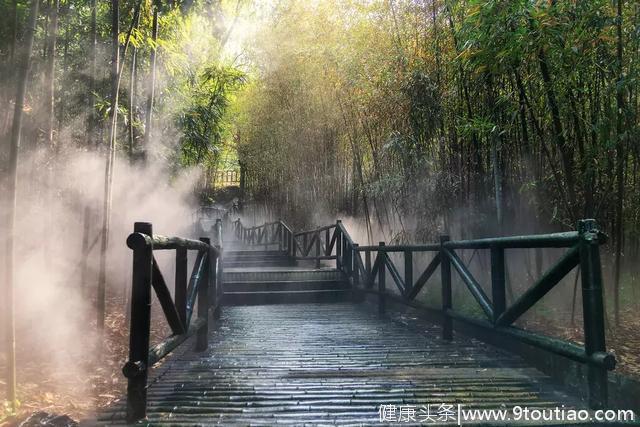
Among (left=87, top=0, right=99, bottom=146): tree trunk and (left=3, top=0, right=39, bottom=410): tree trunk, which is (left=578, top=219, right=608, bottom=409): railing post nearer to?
(left=3, top=0, right=39, bottom=410): tree trunk

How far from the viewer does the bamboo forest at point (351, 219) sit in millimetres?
2127

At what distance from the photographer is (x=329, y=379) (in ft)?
7.86

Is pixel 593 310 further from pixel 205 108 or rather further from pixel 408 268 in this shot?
pixel 205 108

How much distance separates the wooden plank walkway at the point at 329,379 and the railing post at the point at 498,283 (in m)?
0.33

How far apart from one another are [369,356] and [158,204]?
7.03m

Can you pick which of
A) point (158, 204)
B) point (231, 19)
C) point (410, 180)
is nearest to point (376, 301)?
point (410, 180)

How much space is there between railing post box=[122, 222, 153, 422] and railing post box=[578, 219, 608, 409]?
184cm

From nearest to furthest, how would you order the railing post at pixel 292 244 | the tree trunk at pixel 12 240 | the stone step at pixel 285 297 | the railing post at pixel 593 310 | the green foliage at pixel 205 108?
the railing post at pixel 593 310 < the tree trunk at pixel 12 240 < the stone step at pixel 285 297 < the green foliage at pixel 205 108 < the railing post at pixel 292 244

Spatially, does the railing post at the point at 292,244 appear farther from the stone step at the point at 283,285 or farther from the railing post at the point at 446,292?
the railing post at the point at 446,292

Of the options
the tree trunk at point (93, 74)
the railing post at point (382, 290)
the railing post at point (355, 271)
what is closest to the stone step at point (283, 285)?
the railing post at point (355, 271)

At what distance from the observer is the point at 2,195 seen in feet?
17.5

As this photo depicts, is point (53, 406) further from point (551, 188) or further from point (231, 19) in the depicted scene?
point (231, 19)

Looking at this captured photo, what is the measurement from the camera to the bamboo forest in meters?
2.13

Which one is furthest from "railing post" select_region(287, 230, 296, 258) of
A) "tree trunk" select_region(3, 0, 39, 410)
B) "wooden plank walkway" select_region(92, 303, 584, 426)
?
"tree trunk" select_region(3, 0, 39, 410)
